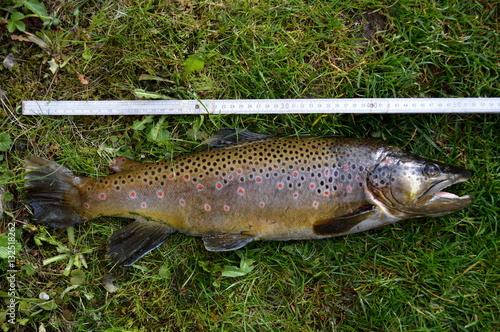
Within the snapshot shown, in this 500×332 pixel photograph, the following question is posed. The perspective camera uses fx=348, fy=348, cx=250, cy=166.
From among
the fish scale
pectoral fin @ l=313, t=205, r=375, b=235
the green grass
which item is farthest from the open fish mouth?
the fish scale

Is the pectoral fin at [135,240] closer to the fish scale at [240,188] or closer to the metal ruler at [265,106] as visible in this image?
the fish scale at [240,188]

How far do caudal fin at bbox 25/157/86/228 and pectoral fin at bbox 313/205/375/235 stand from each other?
208cm

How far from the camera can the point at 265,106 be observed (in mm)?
3137

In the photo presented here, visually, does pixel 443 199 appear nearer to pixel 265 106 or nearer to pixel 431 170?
pixel 431 170

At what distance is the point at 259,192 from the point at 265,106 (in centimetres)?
80

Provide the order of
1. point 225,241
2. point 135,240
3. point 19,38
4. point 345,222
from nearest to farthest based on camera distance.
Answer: point 345,222 → point 225,241 → point 135,240 → point 19,38

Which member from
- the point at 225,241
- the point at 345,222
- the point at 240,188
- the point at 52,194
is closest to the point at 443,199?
the point at 345,222

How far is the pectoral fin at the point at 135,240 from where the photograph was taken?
10.0 ft

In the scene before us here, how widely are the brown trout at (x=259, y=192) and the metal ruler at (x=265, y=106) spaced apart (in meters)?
0.29

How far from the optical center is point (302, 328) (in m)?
3.10

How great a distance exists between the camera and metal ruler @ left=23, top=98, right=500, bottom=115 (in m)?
3.06

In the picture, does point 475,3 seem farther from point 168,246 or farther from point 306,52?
point 168,246

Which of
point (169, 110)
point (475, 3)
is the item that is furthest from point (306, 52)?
point (475, 3)

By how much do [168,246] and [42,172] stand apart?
1.28 meters
